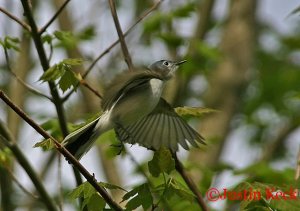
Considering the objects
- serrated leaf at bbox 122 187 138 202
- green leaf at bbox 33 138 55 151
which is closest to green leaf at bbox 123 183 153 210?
serrated leaf at bbox 122 187 138 202

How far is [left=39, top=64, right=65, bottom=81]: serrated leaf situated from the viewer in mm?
2900

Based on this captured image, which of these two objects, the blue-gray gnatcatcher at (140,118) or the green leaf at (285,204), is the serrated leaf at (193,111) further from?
the green leaf at (285,204)

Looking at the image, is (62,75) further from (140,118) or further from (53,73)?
(140,118)

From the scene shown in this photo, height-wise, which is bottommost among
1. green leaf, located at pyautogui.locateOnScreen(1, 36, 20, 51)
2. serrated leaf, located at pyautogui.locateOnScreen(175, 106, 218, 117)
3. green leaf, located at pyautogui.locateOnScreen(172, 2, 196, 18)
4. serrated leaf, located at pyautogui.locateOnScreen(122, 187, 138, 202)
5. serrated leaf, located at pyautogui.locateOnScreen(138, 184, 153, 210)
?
serrated leaf, located at pyautogui.locateOnScreen(138, 184, 153, 210)

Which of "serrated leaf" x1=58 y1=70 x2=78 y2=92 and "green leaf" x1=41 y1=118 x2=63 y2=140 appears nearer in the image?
"serrated leaf" x1=58 y1=70 x2=78 y2=92

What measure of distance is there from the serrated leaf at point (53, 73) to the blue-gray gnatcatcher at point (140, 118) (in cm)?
26

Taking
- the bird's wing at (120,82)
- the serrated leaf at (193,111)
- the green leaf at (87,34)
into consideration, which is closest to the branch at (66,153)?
the bird's wing at (120,82)

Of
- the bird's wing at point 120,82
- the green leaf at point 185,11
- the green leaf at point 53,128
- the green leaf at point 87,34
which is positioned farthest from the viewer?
the green leaf at point 185,11

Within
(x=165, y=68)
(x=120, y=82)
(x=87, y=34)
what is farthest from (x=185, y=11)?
(x=120, y=82)

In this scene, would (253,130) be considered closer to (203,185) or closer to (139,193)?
(203,185)

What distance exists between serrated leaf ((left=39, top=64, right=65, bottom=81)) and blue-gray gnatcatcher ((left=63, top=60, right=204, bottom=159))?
0.26 meters

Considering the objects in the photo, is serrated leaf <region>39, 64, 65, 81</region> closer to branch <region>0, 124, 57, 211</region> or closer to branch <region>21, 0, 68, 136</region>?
branch <region>21, 0, 68, 136</region>

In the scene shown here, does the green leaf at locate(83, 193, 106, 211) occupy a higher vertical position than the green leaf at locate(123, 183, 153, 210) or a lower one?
higher

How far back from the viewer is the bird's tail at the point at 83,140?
3.27 meters
